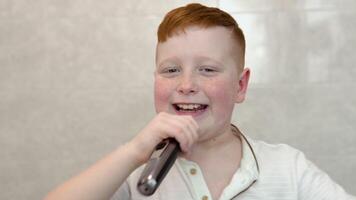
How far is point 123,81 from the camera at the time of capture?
4.19 ft

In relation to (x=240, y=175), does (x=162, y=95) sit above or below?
above

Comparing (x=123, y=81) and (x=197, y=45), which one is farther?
(x=123, y=81)

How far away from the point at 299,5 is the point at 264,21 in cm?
10

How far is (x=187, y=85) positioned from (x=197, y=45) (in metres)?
0.07

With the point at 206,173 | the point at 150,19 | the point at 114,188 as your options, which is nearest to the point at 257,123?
the point at 150,19

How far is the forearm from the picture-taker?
26.3 inches

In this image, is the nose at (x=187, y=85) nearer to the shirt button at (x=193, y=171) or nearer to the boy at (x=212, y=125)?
the boy at (x=212, y=125)

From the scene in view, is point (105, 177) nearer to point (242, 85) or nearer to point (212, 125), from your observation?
point (212, 125)

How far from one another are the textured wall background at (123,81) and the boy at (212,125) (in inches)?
17.3

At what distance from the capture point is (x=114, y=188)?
68cm

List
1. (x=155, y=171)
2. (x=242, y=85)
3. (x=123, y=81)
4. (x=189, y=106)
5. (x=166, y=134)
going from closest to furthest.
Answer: (x=155, y=171) < (x=166, y=134) < (x=189, y=106) < (x=242, y=85) < (x=123, y=81)

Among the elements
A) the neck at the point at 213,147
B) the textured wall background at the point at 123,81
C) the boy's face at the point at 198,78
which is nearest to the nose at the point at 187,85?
the boy's face at the point at 198,78

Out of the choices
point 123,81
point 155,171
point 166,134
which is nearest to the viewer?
point 155,171

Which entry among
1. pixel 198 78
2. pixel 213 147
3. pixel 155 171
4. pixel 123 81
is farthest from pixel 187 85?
pixel 123 81
